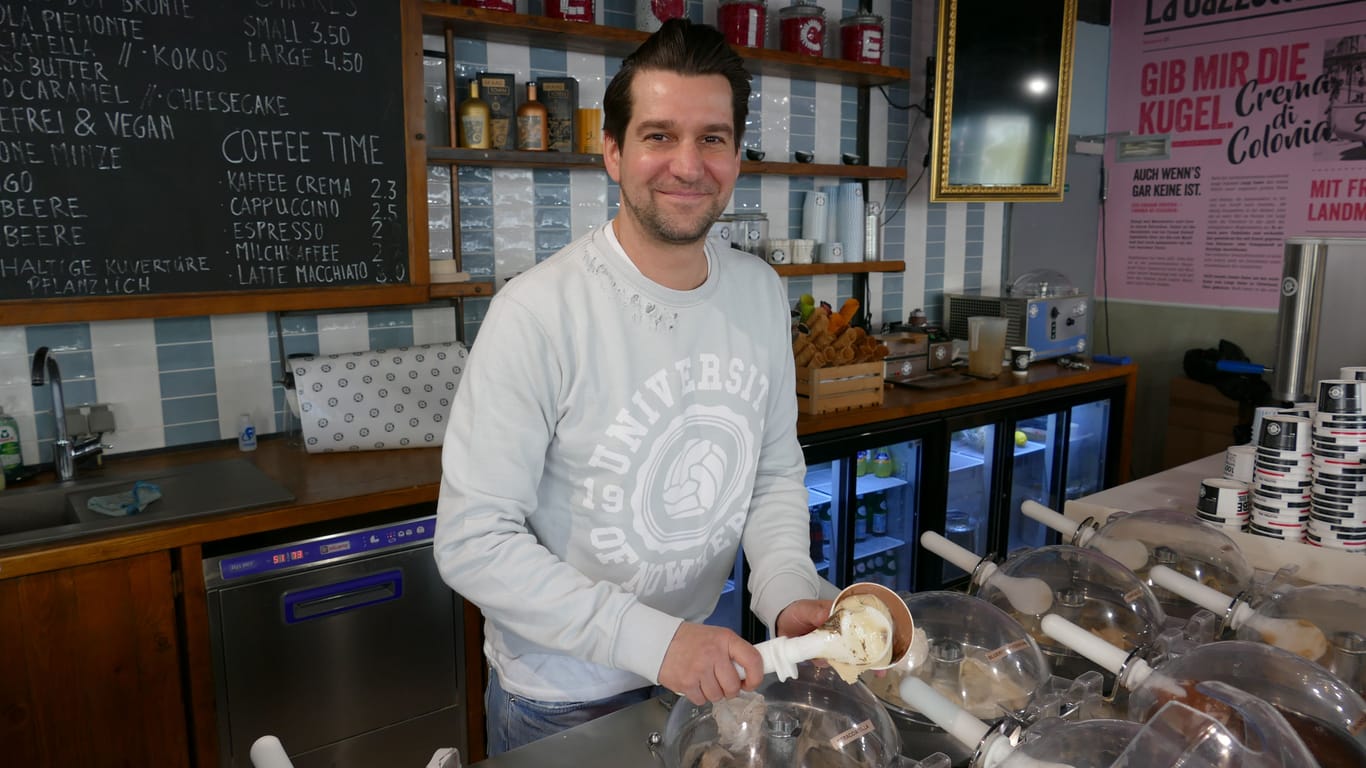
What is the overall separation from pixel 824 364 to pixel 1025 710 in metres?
2.26

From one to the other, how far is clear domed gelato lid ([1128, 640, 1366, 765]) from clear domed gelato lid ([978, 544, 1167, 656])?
0.19 meters

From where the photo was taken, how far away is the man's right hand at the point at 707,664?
3.64 feet

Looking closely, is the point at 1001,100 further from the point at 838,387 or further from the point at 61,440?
the point at 61,440

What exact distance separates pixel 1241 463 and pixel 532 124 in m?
2.26

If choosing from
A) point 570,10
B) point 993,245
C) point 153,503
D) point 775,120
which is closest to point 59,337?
point 153,503

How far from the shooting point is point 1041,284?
15.4ft

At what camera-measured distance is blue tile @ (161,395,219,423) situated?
278 centimetres

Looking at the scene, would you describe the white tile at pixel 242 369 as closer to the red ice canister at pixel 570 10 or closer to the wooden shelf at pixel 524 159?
the wooden shelf at pixel 524 159

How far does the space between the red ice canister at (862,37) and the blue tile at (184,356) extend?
2.68 meters

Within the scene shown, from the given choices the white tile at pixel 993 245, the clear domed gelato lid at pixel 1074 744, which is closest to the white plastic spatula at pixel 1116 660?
the clear domed gelato lid at pixel 1074 744

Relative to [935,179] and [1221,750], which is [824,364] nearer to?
[935,179]

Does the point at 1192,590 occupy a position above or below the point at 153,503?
above

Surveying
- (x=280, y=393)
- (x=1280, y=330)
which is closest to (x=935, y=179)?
(x=1280, y=330)

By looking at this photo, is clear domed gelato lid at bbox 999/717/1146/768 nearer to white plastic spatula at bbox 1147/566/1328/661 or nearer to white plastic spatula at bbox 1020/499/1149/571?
white plastic spatula at bbox 1147/566/1328/661
